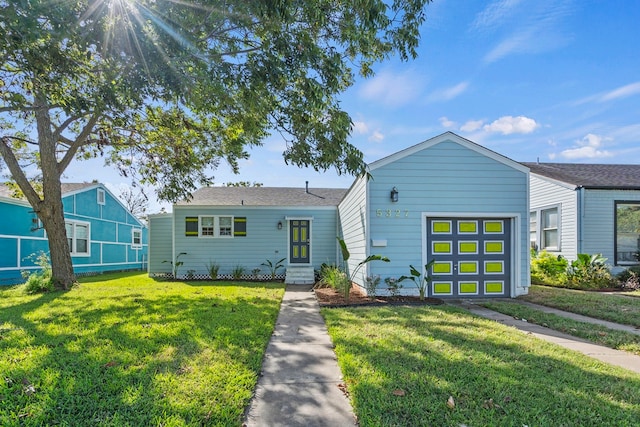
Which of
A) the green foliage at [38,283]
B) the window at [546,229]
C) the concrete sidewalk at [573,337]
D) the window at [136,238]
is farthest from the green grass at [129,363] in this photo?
the window at [136,238]

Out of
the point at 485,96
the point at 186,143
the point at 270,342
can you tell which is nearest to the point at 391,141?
the point at 485,96

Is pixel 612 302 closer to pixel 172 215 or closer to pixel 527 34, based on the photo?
pixel 527 34

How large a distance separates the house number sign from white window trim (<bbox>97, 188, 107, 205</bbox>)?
16.1 m

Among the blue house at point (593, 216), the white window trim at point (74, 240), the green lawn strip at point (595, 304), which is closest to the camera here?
the green lawn strip at point (595, 304)

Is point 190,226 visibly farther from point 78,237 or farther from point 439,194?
point 439,194

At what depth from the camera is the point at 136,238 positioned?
68.3ft

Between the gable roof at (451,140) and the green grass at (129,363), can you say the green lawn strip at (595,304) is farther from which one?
the green grass at (129,363)

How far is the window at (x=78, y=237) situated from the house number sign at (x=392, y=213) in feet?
48.9

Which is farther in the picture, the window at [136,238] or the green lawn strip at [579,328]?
the window at [136,238]

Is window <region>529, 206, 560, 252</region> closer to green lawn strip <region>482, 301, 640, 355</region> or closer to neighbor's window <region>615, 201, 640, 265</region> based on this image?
neighbor's window <region>615, 201, 640, 265</region>

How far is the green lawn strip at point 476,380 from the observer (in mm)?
2539

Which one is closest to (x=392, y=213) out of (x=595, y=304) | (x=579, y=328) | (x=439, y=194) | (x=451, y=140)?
(x=439, y=194)

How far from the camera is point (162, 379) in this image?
308 cm

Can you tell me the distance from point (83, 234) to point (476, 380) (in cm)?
1859
